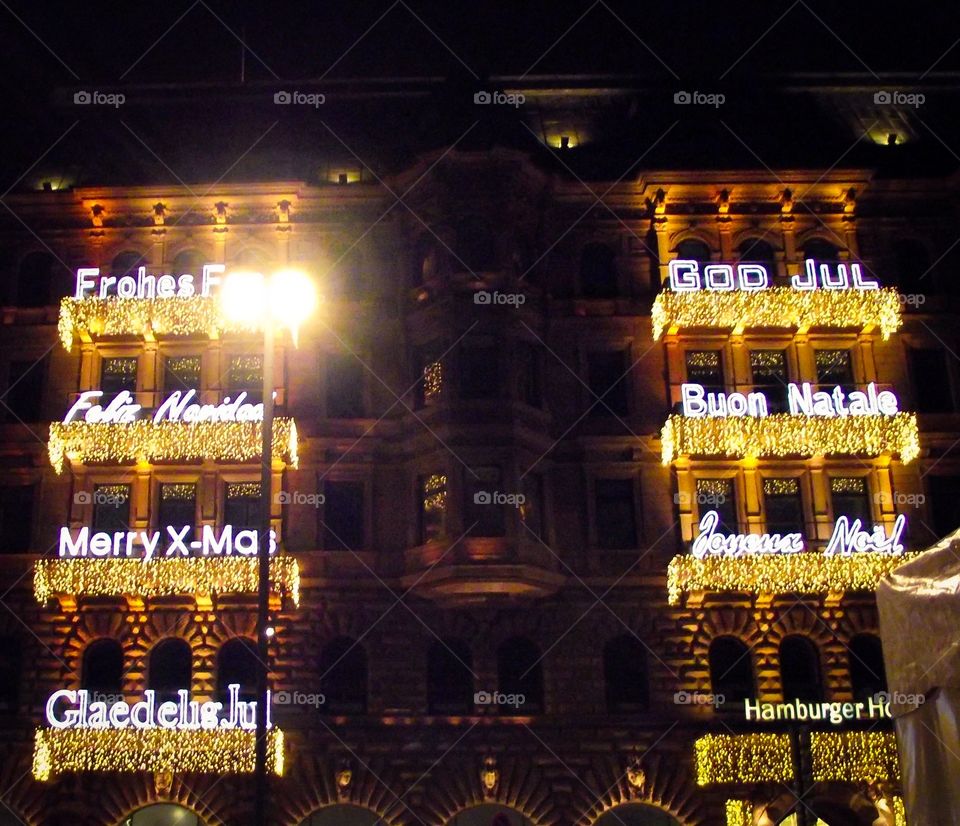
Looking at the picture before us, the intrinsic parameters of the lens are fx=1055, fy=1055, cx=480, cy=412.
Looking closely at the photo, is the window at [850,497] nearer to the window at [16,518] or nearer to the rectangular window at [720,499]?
the rectangular window at [720,499]

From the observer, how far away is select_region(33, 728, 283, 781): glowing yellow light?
26.6 meters

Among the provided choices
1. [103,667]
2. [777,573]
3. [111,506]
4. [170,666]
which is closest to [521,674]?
[777,573]

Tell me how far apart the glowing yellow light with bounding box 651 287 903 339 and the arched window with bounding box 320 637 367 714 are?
40.8 feet

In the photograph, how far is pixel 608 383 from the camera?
31.2 metres

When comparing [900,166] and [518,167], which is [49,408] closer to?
[518,167]

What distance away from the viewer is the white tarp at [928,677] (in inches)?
223

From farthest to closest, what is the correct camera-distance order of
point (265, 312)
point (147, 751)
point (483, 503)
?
point (483, 503) < point (147, 751) < point (265, 312)

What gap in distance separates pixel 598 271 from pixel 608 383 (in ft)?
12.2

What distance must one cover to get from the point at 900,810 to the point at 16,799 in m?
22.5

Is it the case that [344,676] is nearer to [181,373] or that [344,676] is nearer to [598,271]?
[181,373]

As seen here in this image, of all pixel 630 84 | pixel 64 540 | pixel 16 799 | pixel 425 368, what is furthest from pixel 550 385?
pixel 16 799

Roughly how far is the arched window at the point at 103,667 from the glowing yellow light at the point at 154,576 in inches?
69.6

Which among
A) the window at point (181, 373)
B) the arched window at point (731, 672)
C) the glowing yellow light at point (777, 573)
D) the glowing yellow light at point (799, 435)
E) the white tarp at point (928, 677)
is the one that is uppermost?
the window at point (181, 373)

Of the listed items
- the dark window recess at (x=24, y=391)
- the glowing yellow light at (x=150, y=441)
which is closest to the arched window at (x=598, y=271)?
the glowing yellow light at (x=150, y=441)
